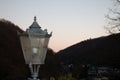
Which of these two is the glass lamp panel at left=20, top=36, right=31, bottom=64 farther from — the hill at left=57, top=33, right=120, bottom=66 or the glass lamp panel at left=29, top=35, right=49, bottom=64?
the hill at left=57, top=33, right=120, bottom=66

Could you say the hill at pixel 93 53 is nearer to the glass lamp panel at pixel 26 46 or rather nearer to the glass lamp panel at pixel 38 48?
the glass lamp panel at pixel 38 48

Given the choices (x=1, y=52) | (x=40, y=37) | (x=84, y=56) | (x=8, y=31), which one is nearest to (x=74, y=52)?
(x=84, y=56)

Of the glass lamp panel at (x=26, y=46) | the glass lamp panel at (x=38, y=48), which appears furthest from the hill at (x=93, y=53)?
the glass lamp panel at (x=26, y=46)

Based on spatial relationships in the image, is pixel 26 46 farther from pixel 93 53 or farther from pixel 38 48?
pixel 93 53

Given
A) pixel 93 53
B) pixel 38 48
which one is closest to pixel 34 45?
pixel 38 48

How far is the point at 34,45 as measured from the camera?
20.3 ft

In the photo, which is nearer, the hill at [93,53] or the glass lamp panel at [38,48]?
the glass lamp panel at [38,48]

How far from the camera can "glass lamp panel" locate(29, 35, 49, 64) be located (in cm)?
618

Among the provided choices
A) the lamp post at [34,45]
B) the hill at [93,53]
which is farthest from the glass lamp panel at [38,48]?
the hill at [93,53]

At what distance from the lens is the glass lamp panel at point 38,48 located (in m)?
6.18

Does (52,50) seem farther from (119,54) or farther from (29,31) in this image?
(29,31)

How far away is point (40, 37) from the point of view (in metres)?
6.22

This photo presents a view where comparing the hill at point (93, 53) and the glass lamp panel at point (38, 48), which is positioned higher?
the hill at point (93, 53)

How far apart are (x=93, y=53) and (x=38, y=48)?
47.2 m
